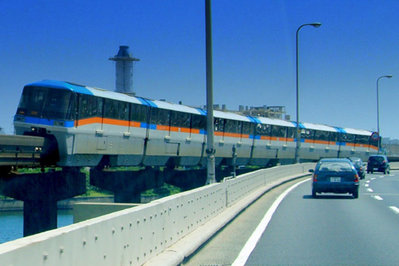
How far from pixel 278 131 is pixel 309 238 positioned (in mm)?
41570

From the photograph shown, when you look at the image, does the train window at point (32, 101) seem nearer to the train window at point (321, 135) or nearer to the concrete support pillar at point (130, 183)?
the concrete support pillar at point (130, 183)

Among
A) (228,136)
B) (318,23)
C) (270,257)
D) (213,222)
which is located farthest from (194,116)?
(270,257)

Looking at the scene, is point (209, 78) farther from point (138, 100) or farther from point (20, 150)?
point (138, 100)

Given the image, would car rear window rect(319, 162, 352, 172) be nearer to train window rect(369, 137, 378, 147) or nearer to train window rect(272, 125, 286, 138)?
train window rect(272, 125, 286, 138)

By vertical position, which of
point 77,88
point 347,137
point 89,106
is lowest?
point 89,106

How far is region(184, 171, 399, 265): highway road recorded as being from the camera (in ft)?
32.8

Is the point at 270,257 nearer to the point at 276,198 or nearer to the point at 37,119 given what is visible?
the point at 276,198

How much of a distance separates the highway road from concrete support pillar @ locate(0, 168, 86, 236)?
32.7ft

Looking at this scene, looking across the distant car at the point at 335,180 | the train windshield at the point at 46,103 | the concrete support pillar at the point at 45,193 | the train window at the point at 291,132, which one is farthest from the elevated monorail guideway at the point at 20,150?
the train window at the point at 291,132

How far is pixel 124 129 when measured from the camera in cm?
2925

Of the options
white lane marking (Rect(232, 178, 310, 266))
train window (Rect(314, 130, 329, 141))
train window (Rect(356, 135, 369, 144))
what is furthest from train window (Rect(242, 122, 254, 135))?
white lane marking (Rect(232, 178, 310, 266))

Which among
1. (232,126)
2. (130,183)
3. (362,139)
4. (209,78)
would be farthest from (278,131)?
(209,78)

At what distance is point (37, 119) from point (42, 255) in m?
21.3

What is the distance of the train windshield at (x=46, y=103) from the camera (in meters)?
24.8
